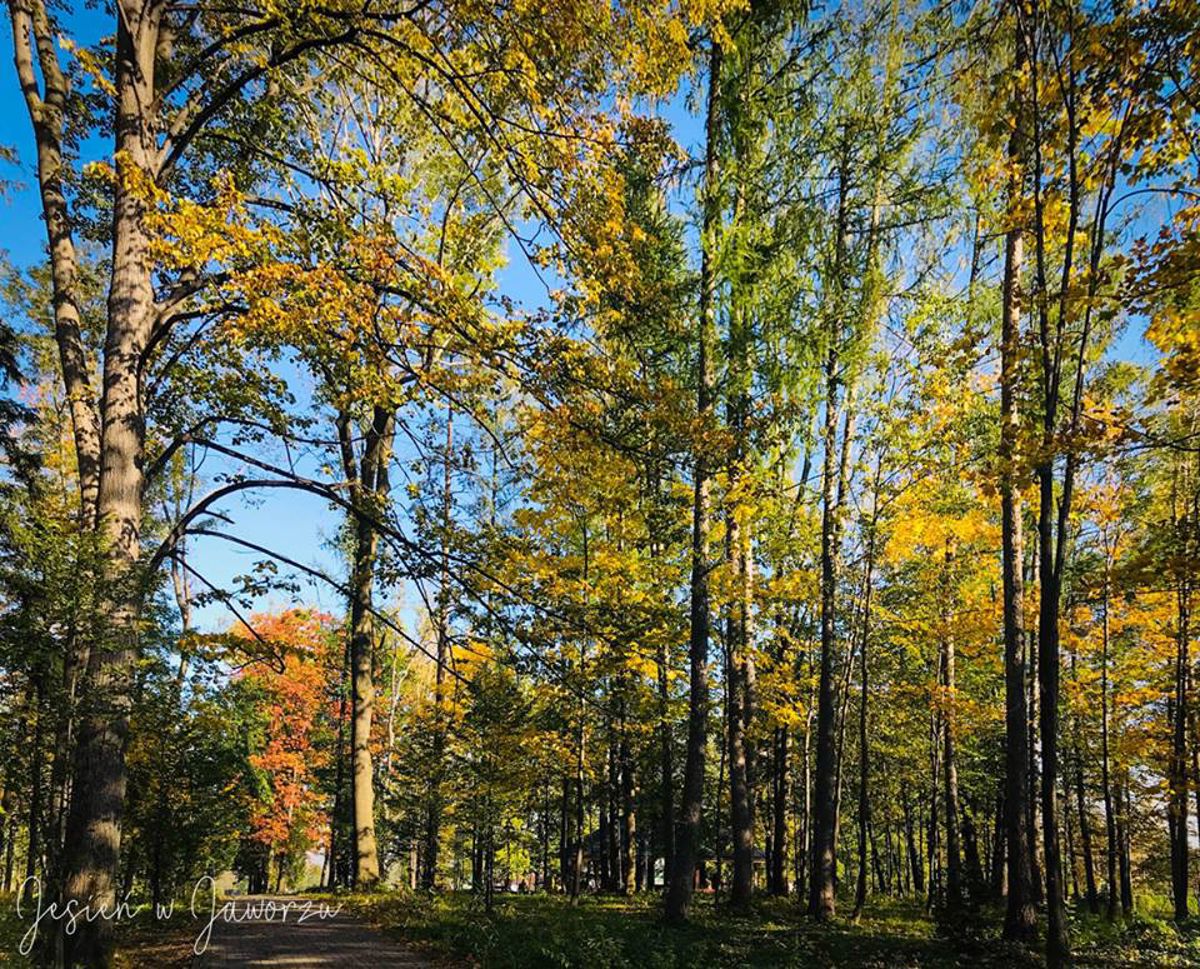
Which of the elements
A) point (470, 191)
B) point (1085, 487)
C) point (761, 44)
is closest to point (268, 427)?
point (470, 191)

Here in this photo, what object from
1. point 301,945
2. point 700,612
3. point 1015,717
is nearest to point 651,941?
point 700,612

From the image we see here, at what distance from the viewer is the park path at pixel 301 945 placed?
7.41 m

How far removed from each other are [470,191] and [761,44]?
6367mm

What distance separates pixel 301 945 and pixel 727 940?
5617 mm

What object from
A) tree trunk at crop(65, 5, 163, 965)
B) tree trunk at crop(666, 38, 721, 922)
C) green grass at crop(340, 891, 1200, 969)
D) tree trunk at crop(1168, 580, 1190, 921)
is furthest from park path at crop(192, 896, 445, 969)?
tree trunk at crop(1168, 580, 1190, 921)

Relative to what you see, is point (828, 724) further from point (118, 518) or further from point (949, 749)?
point (118, 518)

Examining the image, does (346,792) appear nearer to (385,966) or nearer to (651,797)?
(651,797)

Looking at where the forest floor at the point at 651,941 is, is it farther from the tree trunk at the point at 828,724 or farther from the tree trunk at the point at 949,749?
the tree trunk at the point at 949,749

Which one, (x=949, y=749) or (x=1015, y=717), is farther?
(x=949, y=749)

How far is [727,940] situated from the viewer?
345 inches

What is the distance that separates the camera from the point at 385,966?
7.35m

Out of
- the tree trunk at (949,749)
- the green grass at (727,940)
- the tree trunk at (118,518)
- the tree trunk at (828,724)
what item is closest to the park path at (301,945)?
the green grass at (727,940)

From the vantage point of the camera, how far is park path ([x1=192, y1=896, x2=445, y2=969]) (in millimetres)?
7406

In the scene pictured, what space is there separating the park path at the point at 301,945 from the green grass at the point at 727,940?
0.50 m
